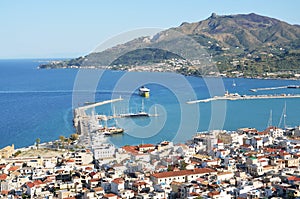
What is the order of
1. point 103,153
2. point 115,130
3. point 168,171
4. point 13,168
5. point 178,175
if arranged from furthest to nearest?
point 115,130 → point 103,153 → point 13,168 → point 168,171 → point 178,175

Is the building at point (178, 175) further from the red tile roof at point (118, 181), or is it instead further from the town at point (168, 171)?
the red tile roof at point (118, 181)

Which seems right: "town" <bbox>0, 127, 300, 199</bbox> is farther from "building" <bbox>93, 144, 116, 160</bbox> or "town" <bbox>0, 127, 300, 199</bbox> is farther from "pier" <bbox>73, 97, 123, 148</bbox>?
"pier" <bbox>73, 97, 123, 148</bbox>

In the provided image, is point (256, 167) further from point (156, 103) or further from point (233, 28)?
point (233, 28)

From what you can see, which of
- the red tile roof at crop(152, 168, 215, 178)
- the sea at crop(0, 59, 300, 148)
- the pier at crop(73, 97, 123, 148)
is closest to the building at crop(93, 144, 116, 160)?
the pier at crop(73, 97, 123, 148)

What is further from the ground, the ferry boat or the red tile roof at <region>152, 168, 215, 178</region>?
the ferry boat

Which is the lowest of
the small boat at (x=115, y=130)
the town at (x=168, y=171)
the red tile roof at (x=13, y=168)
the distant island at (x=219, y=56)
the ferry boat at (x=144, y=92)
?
the small boat at (x=115, y=130)

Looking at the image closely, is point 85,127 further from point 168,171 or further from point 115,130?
point 168,171

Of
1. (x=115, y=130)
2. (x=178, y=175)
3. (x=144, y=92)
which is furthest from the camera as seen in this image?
(x=144, y=92)

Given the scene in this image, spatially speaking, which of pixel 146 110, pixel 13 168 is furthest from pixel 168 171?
pixel 146 110

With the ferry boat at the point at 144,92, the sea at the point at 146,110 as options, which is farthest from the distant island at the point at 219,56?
the sea at the point at 146,110
